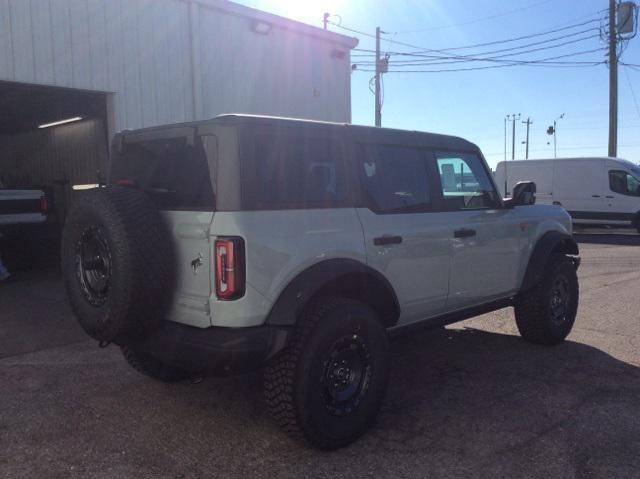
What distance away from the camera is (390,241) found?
366cm

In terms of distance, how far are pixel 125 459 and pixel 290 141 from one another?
81.1 inches

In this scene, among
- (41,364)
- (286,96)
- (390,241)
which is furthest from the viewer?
(286,96)

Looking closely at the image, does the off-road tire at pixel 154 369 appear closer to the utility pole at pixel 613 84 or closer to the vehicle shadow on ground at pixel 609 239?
the vehicle shadow on ground at pixel 609 239

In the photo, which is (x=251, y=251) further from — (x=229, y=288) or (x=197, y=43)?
(x=197, y=43)

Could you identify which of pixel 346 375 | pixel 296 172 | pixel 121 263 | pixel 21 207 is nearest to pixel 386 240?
pixel 296 172

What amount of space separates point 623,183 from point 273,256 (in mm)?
16900

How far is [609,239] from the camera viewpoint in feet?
53.6

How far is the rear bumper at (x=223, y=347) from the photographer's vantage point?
2945mm

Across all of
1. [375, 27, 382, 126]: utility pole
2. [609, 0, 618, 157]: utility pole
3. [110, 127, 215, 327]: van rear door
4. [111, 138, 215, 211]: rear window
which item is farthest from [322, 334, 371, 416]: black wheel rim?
[375, 27, 382, 126]: utility pole

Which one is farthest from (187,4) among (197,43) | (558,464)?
(558,464)

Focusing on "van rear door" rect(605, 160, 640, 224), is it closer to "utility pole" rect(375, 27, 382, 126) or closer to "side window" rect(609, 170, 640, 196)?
"side window" rect(609, 170, 640, 196)

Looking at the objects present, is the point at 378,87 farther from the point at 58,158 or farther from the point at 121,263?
the point at 121,263

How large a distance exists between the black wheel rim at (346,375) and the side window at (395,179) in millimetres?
900

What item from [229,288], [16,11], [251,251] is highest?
[16,11]
